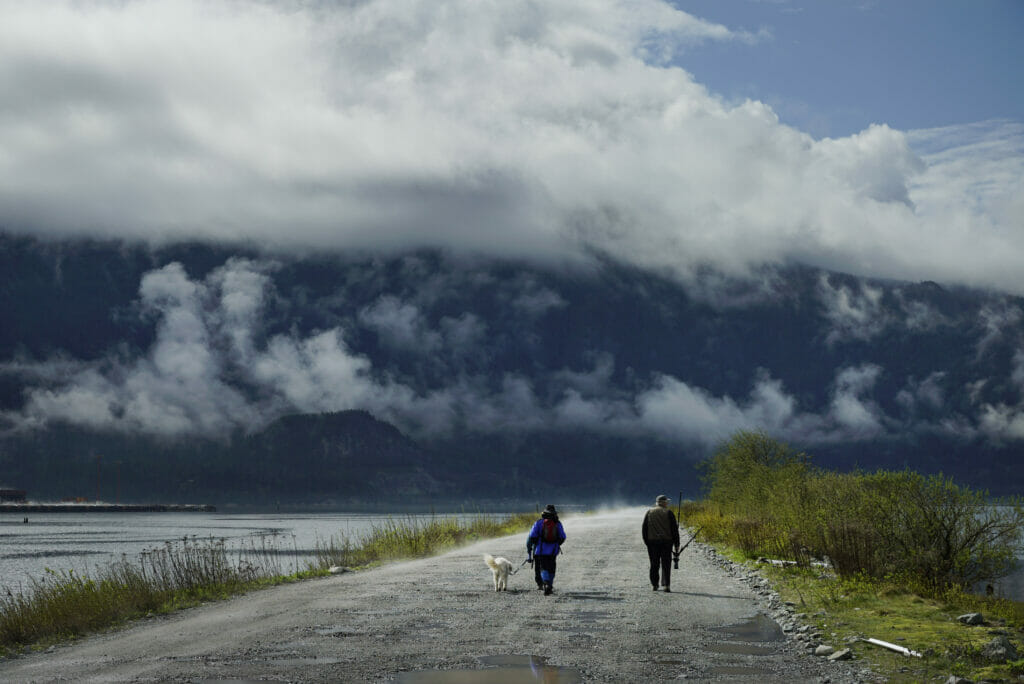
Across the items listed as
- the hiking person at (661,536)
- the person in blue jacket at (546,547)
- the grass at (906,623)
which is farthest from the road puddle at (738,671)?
the hiking person at (661,536)

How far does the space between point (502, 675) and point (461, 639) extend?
3.67 meters

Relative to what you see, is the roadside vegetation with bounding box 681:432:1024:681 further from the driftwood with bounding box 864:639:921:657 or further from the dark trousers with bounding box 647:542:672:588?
the dark trousers with bounding box 647:542:672:588

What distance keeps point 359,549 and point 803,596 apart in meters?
27.9

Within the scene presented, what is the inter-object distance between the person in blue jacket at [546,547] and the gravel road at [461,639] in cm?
57

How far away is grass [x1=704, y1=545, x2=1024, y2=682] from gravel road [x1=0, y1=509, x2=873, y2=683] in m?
0.79

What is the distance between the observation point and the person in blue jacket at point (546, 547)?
26000 millimetres

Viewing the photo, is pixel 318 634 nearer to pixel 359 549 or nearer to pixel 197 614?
pixel 197 614

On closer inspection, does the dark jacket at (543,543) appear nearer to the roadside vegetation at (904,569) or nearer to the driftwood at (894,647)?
the roadside vegetation at (904,569)

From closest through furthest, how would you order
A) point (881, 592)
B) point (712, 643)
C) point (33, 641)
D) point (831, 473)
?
point (712, 643)
point (33, 641)
point (881, 592)
point (831, 473)

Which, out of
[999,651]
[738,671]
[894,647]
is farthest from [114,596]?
[999,651]

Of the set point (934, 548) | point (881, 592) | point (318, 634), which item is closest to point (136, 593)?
point (318, 634)

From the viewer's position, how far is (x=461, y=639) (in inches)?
694

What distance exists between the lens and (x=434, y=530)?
175 ft

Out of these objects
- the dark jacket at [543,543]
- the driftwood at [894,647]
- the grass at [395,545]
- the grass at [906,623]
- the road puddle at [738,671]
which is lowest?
the grass at [395,545]
